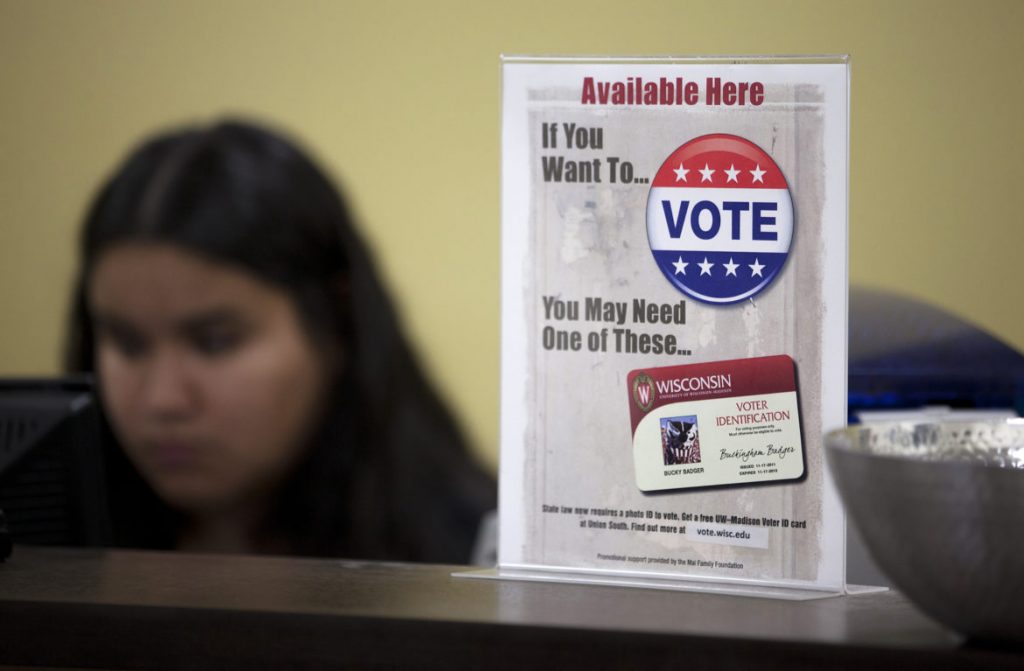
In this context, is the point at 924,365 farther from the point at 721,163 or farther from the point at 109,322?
the point at 109,322

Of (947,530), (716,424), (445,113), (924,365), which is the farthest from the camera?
(445,113)

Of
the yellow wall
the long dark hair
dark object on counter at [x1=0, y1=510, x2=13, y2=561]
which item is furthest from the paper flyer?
the long dark hair

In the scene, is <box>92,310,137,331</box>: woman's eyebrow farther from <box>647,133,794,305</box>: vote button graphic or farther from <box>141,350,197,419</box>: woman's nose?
<box>647,133,794,305</box>: vote button graphic

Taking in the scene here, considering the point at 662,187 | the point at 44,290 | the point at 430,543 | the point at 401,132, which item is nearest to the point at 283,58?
the point at 401,132

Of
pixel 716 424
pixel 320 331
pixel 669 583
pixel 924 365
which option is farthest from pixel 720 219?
pixel 320 331

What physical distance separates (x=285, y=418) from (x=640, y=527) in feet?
5.51

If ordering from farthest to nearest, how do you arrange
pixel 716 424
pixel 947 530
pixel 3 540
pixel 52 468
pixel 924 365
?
pixel 924 365, pixel 52 468, pixel 3 540, pixel 716 424, pixel 947 530

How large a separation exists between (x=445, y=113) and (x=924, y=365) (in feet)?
4.11

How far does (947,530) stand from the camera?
63 centimetres

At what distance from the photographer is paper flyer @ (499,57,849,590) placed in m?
0.81

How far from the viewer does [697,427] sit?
0.83 metres

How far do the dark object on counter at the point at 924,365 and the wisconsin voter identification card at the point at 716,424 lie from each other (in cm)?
50

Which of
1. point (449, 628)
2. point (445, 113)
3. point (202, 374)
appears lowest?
point (449, 628)

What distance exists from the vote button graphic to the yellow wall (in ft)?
4.68
